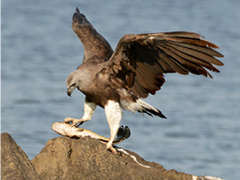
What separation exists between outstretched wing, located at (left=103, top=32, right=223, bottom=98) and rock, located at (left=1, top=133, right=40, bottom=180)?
90.1 inches

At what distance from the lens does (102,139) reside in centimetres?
937

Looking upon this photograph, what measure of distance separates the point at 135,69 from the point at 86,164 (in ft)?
6.35

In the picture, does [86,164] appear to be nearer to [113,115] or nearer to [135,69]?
[113,115]

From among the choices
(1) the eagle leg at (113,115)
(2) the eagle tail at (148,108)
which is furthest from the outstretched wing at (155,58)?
(1) the eagle leg at (113,115)

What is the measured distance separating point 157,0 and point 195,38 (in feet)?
90.9

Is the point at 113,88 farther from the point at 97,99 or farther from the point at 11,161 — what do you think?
the point at 11,161

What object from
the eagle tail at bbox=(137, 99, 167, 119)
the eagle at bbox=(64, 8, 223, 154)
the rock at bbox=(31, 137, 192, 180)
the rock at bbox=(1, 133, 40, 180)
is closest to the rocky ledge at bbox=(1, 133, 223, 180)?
the rock at bbox=(31, 137, 192, 180)

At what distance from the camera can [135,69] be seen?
31.0 feet

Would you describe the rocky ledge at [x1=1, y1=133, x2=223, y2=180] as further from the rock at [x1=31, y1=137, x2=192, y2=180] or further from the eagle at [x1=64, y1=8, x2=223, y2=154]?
the eagle at [x1=64, y1=8, x2=223, y2=154]

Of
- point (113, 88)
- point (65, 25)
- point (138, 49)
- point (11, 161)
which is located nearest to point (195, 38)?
point (138, 49)

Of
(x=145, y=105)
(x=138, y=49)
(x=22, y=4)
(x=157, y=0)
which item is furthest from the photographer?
(x=157, y=0)

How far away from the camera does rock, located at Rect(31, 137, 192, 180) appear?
8.16 metres

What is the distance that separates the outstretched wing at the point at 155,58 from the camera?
8602 mm

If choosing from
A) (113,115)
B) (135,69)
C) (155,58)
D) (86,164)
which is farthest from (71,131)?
(155,58)
